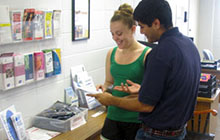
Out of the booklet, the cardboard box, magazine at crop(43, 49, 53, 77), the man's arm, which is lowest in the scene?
the cardboard box

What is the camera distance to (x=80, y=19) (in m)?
2.76

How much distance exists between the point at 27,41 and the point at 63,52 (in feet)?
1.54

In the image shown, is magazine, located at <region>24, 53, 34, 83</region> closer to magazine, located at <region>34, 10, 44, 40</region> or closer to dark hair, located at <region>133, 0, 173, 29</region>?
magazine, located at <region>34, 10, 44, 40</region>

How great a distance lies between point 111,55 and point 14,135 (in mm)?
846

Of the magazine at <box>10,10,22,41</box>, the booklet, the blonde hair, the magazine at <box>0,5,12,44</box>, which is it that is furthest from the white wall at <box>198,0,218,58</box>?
the magazine at <box>0,5,12,44</box>

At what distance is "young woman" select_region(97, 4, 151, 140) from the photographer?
1.87 m

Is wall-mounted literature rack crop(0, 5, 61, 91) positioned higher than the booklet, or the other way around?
wall-mounted literature rack crop(0, 5, 61, 91)

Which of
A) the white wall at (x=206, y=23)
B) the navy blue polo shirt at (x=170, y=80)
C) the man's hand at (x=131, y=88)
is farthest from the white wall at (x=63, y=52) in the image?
the white wall at (x=206, y=23)

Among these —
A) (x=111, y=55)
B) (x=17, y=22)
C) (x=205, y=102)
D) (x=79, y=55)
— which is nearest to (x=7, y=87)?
(x=17, y=22)

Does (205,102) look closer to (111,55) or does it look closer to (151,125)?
(111,55)

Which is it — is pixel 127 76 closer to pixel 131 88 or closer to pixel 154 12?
pixel 131 88

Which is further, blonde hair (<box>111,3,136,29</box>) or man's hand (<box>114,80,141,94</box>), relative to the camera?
blonde hair (<box>111,3,136,29</box>)

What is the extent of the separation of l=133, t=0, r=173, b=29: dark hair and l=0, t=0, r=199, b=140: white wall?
40.1 inches

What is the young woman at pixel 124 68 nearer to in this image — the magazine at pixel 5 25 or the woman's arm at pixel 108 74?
the woman's arm at pixel 108 74
